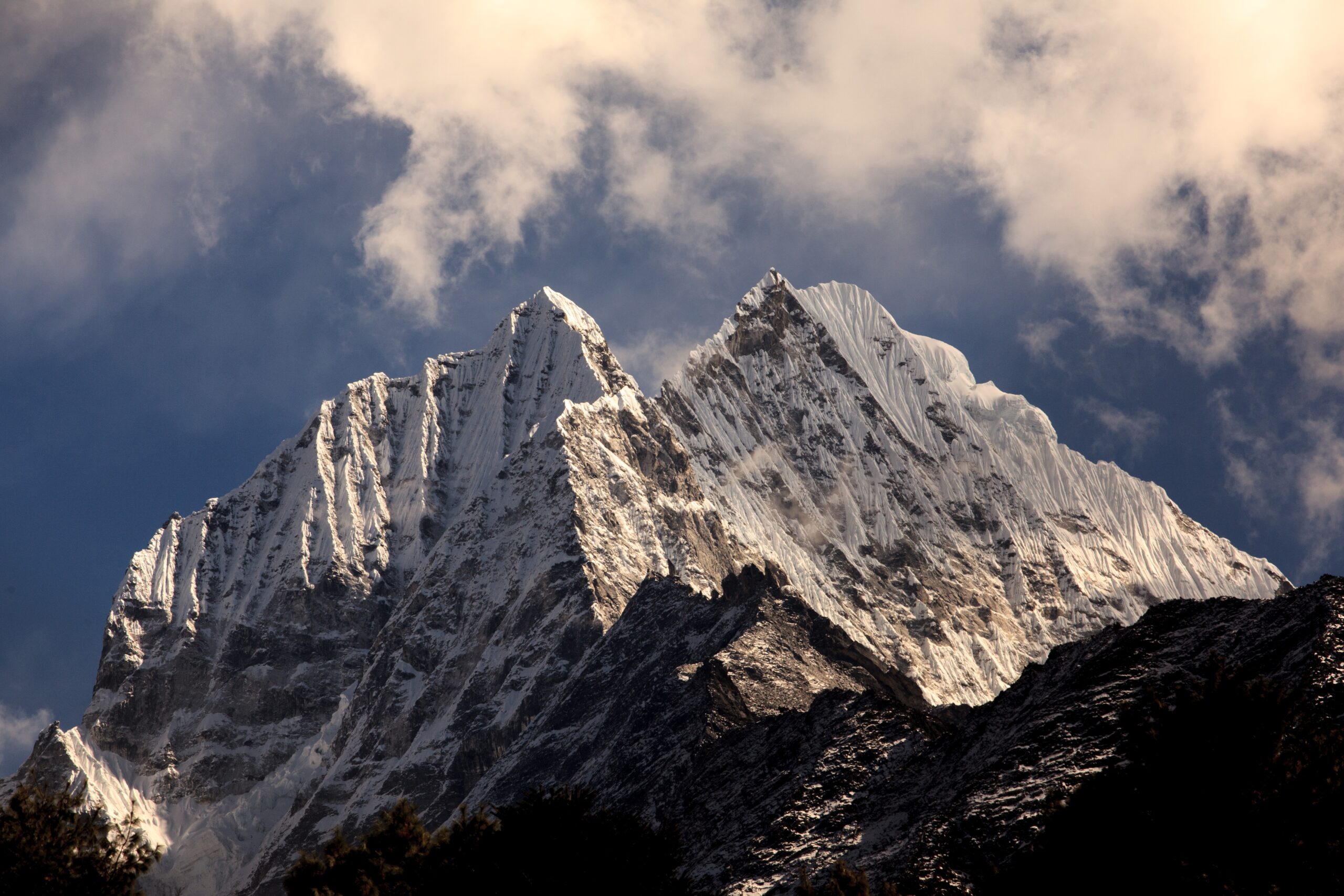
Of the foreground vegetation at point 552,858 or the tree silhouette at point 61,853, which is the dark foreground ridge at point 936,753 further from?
the tree silhouette at point 61,853

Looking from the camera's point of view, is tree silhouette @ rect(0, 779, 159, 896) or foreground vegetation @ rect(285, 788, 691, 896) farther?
tree silhouette @ rect(0, 779, 159, 896)

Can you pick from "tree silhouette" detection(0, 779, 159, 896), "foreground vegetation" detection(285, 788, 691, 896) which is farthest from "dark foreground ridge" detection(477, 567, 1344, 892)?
"tree silhouette" detection(0, 779, 159, 896)

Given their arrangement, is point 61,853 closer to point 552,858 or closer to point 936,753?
point 552,858

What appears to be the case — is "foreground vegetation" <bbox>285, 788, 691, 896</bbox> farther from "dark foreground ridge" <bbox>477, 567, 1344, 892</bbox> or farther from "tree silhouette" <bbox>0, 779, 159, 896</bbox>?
"dark foreground ridge" <bbox>477, 567, 1344, 892</bbox>

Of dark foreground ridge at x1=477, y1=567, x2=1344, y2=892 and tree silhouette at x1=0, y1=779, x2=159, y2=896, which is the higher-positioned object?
dark foreground ridge at x1=477, y1=567, x2=1344, y2=892

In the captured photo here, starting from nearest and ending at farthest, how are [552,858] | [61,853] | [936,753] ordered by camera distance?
[552,858] < [61,853] < [936,753]

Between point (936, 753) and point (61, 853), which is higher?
point (936, 753)

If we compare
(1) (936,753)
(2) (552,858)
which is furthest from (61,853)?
(1) (936,753)

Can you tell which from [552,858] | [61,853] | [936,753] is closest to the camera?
[552,858]

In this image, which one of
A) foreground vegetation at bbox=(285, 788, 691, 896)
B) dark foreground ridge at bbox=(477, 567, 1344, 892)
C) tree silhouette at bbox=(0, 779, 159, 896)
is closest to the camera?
dark foreground ridge at bbox=(477, 567, 1344, 892)

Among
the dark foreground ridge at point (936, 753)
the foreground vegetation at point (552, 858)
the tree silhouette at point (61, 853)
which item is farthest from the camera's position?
the tree silhouette at point (61, 853)

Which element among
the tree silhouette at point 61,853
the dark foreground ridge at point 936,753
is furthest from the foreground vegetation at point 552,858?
the dark foreground ridge at point 936,753

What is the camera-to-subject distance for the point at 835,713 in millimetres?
95250

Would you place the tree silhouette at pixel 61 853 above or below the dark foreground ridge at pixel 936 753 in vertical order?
below
